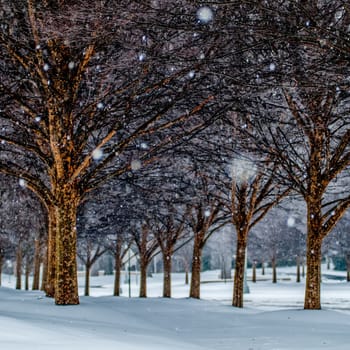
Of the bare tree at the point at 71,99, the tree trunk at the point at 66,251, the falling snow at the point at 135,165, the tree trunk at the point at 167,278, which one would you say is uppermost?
the bare tree at the point at 71,99

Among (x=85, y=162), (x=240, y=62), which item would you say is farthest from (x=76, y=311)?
(x=240, y=62)

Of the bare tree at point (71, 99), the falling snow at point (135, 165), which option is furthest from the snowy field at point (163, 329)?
the falling snow at point (135, 165)

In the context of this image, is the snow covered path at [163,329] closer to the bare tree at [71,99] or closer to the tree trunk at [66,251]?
the tree trunk at [66,251]

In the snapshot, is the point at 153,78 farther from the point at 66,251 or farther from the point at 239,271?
the point at 239,271

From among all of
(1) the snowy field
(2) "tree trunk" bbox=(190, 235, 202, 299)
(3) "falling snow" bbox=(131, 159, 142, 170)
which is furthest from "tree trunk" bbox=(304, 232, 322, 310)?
(2) "tree trunk" bbox=(190, 235, 202, 299)

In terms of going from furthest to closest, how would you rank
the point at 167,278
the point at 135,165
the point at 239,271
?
the point at 167,278
the point at 239,271
the point at 135,165

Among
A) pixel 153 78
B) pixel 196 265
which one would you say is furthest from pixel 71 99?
pixel 196 265

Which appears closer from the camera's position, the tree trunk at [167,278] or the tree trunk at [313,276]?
the tree trunk at [313,276]

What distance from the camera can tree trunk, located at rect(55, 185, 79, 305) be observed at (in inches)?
407

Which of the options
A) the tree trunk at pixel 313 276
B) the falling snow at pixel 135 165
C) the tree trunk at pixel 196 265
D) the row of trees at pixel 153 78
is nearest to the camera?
the row of trees at pixel 153 78

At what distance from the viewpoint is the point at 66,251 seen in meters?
10.4

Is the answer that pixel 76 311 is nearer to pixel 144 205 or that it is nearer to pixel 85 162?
pixel 85 162

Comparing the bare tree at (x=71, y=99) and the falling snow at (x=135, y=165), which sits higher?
the bare tree at (x=71, y=99)

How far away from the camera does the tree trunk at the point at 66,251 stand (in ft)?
33.9
